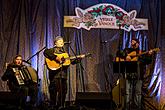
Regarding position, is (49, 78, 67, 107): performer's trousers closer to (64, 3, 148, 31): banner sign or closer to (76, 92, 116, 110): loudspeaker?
(76, 92, 116, 110): loudspeaker

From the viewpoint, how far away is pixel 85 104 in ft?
23.6

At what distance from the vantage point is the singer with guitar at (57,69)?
7.63 metres

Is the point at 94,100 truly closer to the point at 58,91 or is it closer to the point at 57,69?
the point at 58,91

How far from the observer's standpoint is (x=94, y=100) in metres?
7.08

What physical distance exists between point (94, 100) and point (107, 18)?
2699mm

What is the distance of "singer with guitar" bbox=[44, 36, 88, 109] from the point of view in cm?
763

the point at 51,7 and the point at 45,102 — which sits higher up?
the point at 51,7

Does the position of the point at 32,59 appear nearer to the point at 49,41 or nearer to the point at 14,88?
the point at 49,41

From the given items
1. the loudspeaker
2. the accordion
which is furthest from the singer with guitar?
the loudspeaker

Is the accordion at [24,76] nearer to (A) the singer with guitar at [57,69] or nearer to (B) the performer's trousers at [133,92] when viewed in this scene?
(A) the singer with guitar at [57,69]

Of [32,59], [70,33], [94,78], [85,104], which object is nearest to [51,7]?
[70,33]

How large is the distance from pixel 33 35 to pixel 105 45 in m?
1.90

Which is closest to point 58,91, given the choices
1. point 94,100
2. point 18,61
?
point 94,100

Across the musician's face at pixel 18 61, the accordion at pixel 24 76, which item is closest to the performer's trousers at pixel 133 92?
the accordion at pixel 24 76
